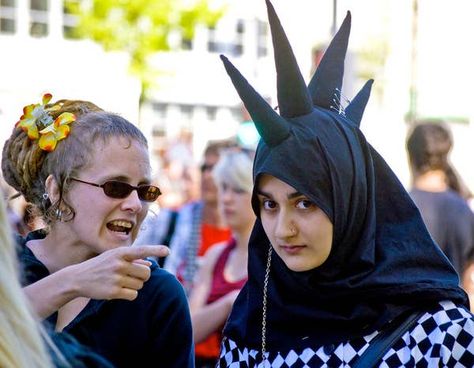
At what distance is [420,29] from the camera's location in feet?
117

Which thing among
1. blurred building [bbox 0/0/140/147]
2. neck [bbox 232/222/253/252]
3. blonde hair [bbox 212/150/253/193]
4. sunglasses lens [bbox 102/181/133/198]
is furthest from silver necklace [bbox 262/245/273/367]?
blurred building [bbox 0/0/140/147]

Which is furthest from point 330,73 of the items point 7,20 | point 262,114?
point 7,20

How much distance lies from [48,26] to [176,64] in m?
4.16

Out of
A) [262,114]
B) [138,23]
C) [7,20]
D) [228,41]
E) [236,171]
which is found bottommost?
[236,171]

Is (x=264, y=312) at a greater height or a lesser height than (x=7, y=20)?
lesser

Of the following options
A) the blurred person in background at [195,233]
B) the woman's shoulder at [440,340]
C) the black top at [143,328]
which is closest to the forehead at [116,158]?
the black top at [143,328]

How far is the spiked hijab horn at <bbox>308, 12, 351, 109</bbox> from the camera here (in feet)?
12.0

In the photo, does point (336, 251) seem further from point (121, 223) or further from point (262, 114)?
point (121, 223)

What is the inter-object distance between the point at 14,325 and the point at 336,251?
5.02 feet

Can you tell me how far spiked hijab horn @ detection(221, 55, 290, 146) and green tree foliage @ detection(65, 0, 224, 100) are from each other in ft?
86.1

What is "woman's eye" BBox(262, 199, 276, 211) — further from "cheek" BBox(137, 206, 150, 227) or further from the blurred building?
the blurred building

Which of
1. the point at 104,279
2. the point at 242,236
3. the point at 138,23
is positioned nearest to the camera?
the point at 104,279

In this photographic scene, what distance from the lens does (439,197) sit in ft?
22.9

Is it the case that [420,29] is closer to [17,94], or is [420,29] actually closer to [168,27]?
[168,27]
